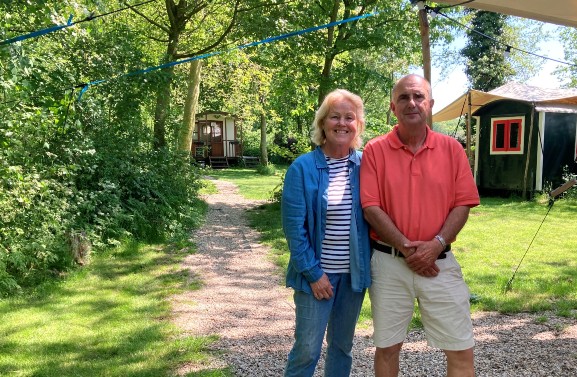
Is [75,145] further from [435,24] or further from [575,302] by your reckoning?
[435,24]

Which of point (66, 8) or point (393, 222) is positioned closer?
point (393, 222)

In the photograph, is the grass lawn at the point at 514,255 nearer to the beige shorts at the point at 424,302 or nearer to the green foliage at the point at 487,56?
Result: the beige shorts at the point at 424,302

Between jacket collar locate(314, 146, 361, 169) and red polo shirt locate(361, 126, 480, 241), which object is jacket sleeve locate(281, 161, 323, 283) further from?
red polo shirt locate(361, 126, 480, 241)

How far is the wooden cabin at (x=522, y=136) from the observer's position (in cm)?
1340

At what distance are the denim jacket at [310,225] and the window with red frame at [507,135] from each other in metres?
13.1

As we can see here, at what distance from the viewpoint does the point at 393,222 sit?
2.42m

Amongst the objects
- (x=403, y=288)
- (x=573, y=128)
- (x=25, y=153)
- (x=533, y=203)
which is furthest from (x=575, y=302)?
(x=573, y=128)

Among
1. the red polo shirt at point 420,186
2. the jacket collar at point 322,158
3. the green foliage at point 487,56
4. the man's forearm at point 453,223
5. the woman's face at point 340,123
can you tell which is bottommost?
the man's forearm at point 453,223

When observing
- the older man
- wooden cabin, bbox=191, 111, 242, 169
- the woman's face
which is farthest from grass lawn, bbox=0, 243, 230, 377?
wooden cabin, bbox=191, 111, 242, 169

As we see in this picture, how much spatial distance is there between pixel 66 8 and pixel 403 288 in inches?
183

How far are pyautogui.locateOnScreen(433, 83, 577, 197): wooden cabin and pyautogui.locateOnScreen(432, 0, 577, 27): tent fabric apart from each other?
861 cm

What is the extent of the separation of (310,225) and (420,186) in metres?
0.56

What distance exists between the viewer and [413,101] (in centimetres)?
246

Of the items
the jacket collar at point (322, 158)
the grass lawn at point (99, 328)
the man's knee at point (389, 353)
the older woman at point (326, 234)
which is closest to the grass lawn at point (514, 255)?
the grass lawn at point (99, 328)
